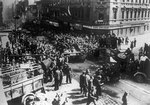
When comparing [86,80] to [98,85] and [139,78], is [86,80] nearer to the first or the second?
[98,85]

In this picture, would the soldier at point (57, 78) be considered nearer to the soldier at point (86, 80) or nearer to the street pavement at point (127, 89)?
the street pavement at point (127, 89)

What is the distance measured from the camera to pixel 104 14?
3980 millimetres

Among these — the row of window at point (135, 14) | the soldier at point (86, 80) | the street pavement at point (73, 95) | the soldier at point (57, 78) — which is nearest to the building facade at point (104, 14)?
the row of window at point (135, 14)

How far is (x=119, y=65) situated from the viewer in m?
4.57

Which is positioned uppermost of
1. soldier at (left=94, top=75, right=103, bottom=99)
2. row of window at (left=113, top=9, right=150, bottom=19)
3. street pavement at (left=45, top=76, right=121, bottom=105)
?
row of window at (left=113, top=9, right=150, bottom=19)

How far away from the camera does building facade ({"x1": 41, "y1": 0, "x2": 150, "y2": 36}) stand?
4.00 m

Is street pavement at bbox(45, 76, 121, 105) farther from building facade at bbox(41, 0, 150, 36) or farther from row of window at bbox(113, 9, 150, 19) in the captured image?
row of window at bbox(113, 9, 150, 19)

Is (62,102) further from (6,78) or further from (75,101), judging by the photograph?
(6,78)

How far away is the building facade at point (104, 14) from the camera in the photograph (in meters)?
4.00

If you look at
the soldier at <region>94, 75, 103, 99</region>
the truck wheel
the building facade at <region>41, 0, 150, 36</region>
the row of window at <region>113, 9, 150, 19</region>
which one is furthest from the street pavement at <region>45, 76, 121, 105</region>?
the row of window at <region>113, 9, 150, 19</region>

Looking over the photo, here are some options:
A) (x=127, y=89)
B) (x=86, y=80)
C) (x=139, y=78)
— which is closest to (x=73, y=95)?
(x=86, y=80)

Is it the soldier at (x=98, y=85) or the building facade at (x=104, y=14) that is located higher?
the building facade at (x=104, y=14)

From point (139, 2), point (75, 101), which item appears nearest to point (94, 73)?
point (75, 101)

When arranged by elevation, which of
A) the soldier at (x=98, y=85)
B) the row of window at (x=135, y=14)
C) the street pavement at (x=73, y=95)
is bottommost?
the street pavement at (x=73, y=95)
